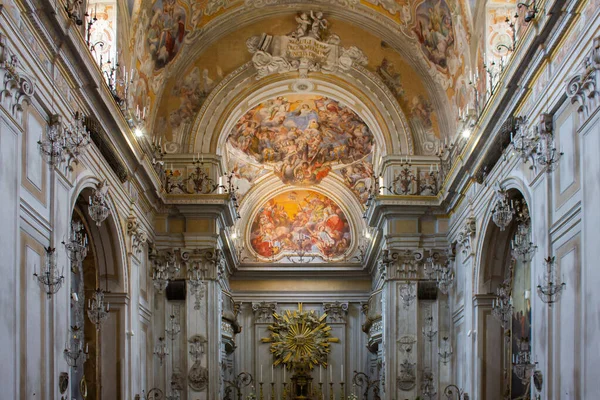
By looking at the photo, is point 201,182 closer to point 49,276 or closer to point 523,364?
point 49,276

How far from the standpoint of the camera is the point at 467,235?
2161 cm

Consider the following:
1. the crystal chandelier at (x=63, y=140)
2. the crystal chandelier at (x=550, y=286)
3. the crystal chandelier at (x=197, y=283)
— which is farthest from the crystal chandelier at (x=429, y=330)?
the crystal chandelier at (x=63, y=140)

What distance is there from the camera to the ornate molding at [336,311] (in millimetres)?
34219

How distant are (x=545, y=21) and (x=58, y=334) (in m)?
9.10

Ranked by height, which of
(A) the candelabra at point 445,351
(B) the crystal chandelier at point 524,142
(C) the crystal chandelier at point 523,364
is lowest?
(A) the candelabra at point 445,351

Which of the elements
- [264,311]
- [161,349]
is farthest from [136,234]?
[264,311]

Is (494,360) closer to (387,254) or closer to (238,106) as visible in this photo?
(387,254)

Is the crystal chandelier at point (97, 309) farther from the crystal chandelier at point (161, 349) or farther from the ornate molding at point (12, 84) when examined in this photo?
the crystal chandelier at point (161, 349)

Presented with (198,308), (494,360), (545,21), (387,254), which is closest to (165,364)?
(198,308)

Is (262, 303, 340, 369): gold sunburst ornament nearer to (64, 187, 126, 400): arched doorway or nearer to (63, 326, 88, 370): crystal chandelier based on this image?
(64, 187, 126, 400): arched doorway

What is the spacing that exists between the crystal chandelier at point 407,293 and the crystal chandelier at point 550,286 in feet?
32.2

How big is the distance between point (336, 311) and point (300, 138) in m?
6.53

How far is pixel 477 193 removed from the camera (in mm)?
20766

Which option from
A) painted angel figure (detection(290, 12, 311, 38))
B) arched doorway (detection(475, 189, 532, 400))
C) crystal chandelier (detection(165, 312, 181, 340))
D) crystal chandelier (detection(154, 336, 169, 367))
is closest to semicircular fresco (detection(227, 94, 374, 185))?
painted angel figure (detection(290, 12, 311, 38))
